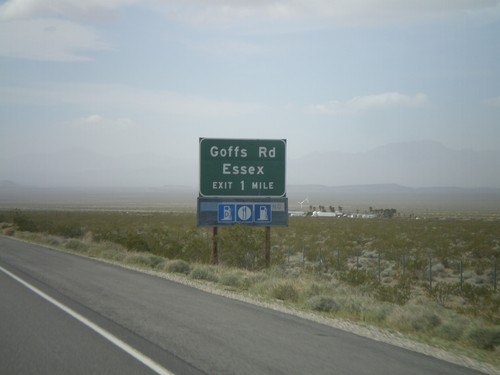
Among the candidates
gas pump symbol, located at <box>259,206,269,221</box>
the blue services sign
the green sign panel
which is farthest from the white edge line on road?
gas pump symbol, located at <box>259,206,269,221</box>

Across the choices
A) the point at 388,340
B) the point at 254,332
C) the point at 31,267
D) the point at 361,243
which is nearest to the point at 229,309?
the point at 254,332

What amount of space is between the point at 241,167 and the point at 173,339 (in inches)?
614

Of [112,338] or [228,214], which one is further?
[228,214]

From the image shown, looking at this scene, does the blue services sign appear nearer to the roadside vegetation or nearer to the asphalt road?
the roadside vegetation

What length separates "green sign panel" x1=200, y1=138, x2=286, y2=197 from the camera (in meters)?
24.8

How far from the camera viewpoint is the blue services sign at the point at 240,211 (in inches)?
979

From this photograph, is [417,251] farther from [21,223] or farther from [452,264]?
[21,223]

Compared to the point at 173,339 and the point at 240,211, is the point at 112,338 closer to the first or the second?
the point at 173,339

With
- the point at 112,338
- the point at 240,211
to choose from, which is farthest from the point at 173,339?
the point at 240,211

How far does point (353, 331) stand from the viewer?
11219 mm

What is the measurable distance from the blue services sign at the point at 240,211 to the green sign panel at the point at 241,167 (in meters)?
0.29

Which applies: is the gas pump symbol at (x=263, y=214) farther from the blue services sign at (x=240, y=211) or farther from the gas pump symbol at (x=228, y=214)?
the gas pump symbol at (x=228, y=214)

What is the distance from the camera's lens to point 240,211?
25.1m

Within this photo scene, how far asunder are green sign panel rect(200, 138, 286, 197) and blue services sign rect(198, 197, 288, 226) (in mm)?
286
